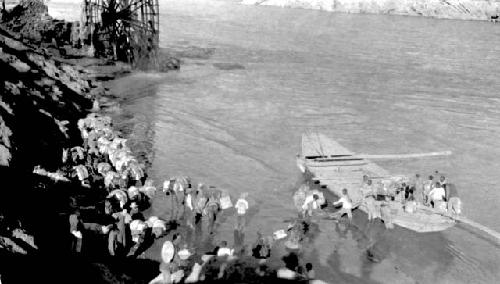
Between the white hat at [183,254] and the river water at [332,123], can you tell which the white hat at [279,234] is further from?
the white hat at [183,254]

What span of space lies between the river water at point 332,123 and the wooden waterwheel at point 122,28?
3.92m

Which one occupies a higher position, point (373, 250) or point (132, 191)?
point (132, 191)

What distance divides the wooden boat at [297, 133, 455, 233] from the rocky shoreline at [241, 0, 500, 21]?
126352 mm

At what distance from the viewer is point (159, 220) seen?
52.1ft

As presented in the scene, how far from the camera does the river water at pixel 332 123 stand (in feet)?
57.8

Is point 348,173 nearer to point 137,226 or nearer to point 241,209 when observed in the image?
point 241,209

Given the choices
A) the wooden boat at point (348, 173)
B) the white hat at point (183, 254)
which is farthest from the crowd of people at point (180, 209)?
the wooden boat at point (348, 173)

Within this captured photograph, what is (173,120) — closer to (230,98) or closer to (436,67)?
(230,98)

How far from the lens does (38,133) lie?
69.5 feet

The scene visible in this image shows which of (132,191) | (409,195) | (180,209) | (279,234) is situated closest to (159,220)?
(132,191)

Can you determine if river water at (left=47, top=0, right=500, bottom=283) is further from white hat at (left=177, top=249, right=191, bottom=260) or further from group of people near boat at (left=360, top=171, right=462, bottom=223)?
white hat at (left=177, top=249, right=191, bottom=260)

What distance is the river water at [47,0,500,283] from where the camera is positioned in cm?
1761

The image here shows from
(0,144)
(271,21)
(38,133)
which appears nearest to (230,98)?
(38,133)

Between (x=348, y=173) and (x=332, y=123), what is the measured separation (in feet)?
40.0
